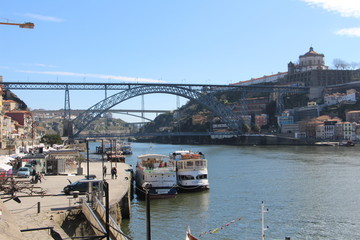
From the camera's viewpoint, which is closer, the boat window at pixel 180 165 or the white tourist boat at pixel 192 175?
the white tourist boat at pixel 192 175

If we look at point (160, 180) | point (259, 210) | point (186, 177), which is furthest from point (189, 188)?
point (259, 210)

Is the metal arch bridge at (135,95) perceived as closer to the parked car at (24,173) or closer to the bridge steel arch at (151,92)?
the bridge steel arch at (151,92)

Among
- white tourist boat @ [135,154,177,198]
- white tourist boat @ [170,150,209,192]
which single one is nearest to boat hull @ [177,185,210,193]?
white tourist boat @ [170,150,209,192]

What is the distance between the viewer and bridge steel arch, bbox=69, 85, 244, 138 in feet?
210

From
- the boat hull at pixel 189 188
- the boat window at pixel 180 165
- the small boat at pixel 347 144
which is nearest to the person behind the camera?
the boat hull at pixel 189 188

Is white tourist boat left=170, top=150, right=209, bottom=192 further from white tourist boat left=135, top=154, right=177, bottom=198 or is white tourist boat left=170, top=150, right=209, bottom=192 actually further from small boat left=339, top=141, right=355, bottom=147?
small boat left=339, top=141, right=355, bottom=147

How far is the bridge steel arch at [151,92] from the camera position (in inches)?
2517

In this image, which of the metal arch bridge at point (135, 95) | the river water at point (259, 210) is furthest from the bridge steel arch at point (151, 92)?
the river water at point (259, 210)

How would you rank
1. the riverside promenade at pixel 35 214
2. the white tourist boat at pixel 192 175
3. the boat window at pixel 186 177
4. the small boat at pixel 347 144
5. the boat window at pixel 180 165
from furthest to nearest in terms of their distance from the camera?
1. the small boat at pixel 347 144
2. the boat window at pixel 180 165
3. the boat window at pixel 186 177
4. the white tourist boat at pixel 192 175
5. the riverside promenade at pixel 35 214

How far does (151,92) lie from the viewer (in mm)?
68062

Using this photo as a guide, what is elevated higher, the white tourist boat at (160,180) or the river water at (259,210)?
the white tourist boat at (160,180)

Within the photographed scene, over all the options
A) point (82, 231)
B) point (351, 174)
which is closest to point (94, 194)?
point (82, 231)

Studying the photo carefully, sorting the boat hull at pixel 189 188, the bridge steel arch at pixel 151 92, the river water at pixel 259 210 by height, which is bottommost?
the river water at pixel 259 210

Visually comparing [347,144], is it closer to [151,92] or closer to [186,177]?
[151,92]
